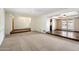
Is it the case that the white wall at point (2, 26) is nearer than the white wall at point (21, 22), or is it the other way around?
the white wall at point (2, 26)

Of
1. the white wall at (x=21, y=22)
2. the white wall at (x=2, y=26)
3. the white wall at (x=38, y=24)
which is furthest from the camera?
the white wall at (x=38, y=24)

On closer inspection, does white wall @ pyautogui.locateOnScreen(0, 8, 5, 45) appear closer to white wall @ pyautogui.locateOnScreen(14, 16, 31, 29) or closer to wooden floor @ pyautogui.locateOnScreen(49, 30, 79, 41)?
white wall @ pyautogui.locateOnScreen(14, 16, 31, 29)

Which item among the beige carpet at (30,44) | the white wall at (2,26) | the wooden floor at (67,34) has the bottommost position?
the beige carpet at (30,44)

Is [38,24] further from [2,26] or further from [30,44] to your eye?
[2,26]

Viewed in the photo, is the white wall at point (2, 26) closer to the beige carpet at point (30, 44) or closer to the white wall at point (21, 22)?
the beige carpet at point (30, 44)

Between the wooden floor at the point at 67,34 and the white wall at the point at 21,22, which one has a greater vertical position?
the white wall at the point at 21,22

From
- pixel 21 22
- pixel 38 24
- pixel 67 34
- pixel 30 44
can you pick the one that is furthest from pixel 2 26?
pixel 67 34

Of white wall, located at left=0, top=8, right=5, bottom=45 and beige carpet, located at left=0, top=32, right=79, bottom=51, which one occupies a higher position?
white wall, located at left=0, top=8, right=5, bottom=45

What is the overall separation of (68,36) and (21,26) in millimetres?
1508

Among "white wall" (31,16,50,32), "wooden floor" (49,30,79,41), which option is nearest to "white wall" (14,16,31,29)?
"white wall" (31,16,50,32)

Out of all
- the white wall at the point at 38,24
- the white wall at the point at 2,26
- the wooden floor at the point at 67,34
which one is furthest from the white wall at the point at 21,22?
the wooden floor at the point at 67,34
